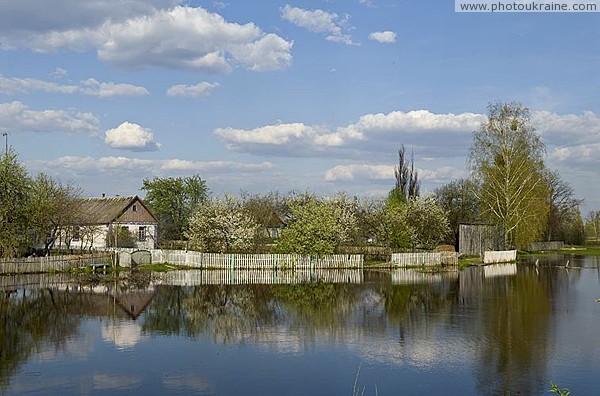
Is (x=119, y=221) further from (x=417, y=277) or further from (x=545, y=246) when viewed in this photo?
(x=545, y=246)

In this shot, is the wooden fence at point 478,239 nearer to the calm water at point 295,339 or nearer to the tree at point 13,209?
the calm water at point 295,339

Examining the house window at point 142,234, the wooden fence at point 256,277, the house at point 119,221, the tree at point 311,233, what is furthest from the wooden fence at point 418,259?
the house window at point 142,234

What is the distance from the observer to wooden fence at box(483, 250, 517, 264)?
1966 inches

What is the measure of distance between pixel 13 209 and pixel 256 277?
15374 mm

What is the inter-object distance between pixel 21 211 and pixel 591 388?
33.8m

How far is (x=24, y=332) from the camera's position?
19047 millimetres

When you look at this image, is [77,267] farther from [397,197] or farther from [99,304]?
[397,197]

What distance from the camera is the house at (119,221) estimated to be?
180 ft

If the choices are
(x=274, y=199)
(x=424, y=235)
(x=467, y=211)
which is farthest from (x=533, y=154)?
(x=274, y=199)

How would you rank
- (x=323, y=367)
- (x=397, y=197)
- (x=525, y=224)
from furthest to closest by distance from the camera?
(x=397, y=197), (x=525, y=224), (x=323, y=367)

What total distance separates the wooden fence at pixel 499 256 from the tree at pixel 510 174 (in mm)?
1736

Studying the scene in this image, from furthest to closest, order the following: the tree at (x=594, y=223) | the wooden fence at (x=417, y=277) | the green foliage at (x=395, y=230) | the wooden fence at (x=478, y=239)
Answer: the tree at (x=594, y=223)
the wooden fence at (x=478, y=239)
the green foliage at (x=395, y=230)
the wooden fence at (x=417, y=277)

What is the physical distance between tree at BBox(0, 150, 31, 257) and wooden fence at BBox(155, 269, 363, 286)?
8.89 m

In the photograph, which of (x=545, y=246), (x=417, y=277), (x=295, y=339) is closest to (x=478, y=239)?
(x=417, y=277)
